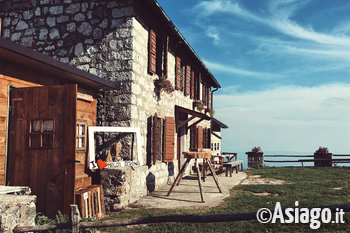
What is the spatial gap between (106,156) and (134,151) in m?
0.69

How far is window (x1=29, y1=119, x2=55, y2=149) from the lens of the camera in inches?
215

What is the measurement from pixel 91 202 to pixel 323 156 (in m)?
15.8

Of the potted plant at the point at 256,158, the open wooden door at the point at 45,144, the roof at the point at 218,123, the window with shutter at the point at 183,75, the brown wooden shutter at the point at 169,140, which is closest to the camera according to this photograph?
the open wooden door at the point at 45,144

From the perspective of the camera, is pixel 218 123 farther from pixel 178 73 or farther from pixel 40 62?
pixel 40 62

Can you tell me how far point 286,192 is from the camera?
8.25 meters

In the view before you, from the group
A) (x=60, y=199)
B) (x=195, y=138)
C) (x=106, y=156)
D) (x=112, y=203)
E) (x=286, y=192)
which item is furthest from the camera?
(x=195, y=138)

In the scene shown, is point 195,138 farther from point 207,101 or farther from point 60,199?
point 60,199

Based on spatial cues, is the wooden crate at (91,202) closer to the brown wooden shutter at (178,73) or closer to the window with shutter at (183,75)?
the brown wooden shutter at (178,73)

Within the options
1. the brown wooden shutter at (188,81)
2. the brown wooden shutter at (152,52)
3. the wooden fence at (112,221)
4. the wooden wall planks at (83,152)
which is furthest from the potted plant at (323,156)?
the wooden fence at (112,221)

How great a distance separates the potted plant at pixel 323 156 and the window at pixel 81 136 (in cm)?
1486

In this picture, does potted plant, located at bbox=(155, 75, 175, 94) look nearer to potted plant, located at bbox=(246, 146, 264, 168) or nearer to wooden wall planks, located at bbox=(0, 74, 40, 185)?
wooden wall planks, located at bbox=(0, 74, 40, 185)

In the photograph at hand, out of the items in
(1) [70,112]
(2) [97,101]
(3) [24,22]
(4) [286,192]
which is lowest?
(4) [286,192]

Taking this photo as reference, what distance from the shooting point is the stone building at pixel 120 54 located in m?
7.76

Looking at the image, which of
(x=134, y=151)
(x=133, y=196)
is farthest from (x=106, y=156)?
(x=133, y=196)
